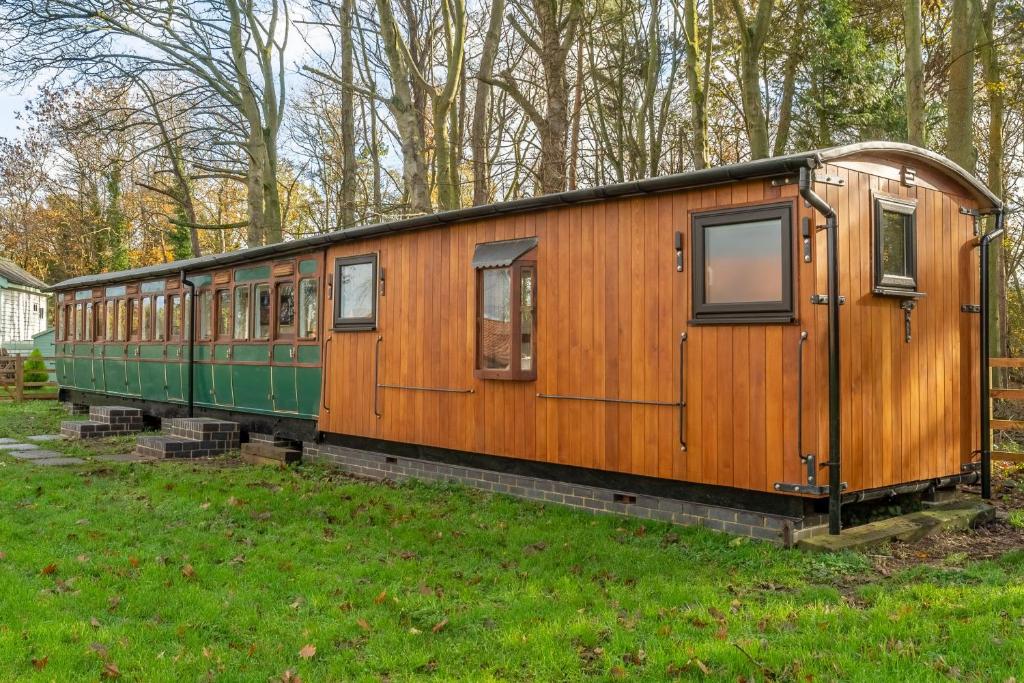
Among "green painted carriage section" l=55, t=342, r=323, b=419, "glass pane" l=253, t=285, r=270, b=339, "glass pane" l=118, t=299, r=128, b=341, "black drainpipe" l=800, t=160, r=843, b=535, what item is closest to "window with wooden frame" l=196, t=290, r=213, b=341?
"green painted carriage section" l=55, t=342, r=323, b=419

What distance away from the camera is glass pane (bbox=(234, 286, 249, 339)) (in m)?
13.1

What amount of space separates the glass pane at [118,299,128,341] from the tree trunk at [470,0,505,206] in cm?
741

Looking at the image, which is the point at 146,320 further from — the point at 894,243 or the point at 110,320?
the point at 894,243

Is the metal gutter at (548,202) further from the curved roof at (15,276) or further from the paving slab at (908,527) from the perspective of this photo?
the curved roof at (15,276)

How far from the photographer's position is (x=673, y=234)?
7.28 metres

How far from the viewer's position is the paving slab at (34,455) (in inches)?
449

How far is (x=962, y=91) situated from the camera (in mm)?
11422

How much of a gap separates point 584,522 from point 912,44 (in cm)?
783

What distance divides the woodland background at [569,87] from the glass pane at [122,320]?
205 centimetres

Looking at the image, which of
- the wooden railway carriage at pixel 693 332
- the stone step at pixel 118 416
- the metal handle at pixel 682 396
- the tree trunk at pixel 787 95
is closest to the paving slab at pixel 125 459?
the wooden railway carriage at pixel 693 332

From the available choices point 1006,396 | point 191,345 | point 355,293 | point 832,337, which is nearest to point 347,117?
point 191,345

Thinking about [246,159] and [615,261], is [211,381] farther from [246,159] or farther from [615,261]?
[246,159]

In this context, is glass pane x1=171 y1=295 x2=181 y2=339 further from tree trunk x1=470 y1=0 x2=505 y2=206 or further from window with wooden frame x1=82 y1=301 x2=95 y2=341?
tree trunk x1=470 y1=0 x2=505 y2=206

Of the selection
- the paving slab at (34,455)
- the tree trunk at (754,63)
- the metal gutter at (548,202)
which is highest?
the tree trunk at (754,63)
